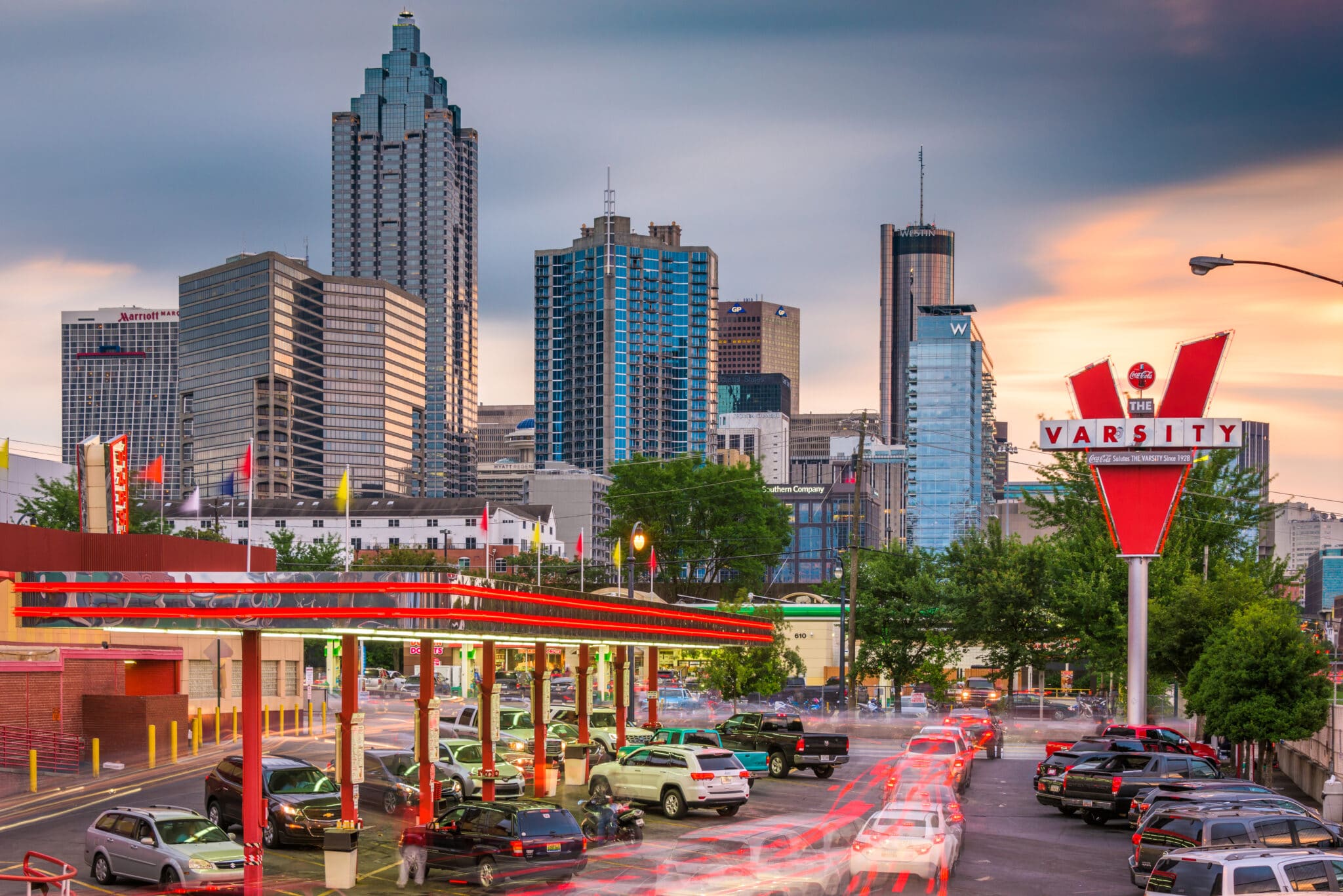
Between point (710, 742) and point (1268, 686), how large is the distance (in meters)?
15.8

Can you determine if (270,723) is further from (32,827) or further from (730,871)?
(730,871)

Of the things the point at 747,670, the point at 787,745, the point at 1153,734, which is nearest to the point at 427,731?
the point at 787,745

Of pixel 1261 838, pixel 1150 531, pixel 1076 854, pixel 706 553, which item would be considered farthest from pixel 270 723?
pixel 706 553

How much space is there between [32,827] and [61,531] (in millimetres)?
30997

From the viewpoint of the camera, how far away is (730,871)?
22.9 m

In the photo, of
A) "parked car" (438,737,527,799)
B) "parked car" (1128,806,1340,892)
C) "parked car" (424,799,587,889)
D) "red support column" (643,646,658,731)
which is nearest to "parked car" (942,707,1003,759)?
"red support column" (643,646,658,731)

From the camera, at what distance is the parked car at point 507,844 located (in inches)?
967

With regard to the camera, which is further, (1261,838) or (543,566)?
(543,566)

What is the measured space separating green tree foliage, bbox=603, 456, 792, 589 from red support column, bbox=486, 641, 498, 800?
298 feet

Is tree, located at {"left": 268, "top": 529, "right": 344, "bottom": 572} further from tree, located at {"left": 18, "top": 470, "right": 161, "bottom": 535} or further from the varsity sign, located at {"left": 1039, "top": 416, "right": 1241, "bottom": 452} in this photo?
the varsity sign, located at {"left": 1039, "top": 416, "right": 1241, "bottom": 452}

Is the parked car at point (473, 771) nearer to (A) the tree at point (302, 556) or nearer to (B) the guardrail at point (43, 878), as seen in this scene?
(B) the guardrail at point (43, 878)

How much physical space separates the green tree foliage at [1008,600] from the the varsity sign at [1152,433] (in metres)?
13.4

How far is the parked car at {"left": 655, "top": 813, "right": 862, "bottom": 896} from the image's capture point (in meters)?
22.4

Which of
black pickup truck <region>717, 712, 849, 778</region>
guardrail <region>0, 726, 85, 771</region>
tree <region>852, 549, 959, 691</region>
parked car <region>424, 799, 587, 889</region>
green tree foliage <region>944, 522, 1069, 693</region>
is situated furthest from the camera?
tree <region>852, 549, 959, 691</region>
